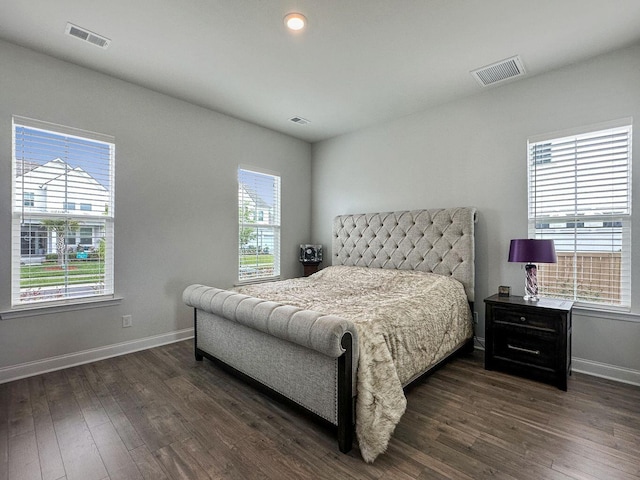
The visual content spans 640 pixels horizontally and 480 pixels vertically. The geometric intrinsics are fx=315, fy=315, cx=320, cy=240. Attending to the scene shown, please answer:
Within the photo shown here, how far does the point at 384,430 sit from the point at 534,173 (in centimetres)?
282

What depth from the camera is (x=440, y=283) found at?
10.2 ft

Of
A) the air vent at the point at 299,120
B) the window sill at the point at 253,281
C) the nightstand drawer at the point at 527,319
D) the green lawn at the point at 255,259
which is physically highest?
the air vent at the point at 299,120

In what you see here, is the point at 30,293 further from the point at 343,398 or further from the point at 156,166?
the point at 343,398

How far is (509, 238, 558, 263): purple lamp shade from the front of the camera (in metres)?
2.67

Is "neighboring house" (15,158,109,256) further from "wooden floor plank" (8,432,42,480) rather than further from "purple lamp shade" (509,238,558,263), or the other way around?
"purple lamp shade" (509,238,558,263)

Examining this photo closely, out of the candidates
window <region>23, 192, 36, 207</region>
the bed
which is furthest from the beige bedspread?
window <region>23, 192, 36, 207</region>

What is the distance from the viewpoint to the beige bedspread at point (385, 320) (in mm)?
1765

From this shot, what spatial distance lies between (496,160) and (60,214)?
4.31 metres

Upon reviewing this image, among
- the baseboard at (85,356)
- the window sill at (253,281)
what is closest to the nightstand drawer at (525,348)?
the window sill at (253,281)

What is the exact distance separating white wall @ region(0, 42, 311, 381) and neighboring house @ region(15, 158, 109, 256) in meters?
0.12

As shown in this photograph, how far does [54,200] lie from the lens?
2861 mm

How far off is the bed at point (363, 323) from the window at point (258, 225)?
953 mm

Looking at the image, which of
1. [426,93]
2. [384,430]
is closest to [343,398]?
[384,430]

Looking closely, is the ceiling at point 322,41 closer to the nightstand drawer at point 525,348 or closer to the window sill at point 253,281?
the window sill at point 253,281
